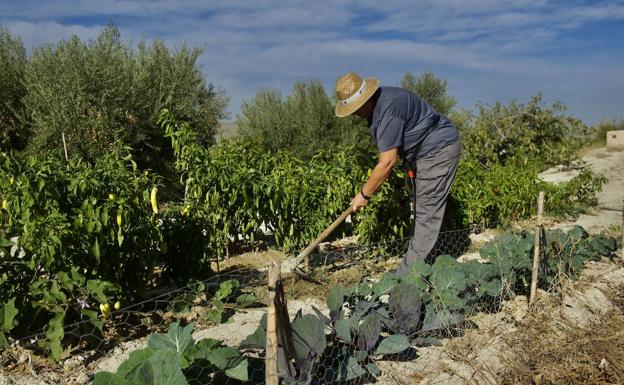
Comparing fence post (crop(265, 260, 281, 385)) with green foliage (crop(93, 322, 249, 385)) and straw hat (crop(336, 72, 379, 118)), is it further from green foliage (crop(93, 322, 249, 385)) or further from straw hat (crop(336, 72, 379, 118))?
straw hat (crop(336, 72, 379, 118))

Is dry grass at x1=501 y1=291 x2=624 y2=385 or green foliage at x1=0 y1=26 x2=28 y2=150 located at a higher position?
green foliage at x1=0 y1=26 x2=28 y2=150

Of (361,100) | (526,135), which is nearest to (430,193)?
(361,100)

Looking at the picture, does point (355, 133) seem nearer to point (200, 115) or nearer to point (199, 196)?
point (200, 115)

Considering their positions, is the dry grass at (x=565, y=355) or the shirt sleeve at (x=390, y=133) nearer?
the dry grass at (x=565, y=355)

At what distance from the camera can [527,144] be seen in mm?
9867

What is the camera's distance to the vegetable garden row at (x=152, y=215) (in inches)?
130

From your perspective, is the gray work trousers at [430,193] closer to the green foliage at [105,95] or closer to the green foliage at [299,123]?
the green foliage at [105,95]

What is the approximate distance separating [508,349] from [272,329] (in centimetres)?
181

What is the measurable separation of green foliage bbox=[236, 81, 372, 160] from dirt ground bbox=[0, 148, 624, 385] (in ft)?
27.1

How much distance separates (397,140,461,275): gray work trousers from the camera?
4578 mm

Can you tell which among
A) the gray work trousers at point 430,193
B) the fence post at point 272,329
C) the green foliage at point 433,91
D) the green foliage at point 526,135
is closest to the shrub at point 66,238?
the fence post at point 272,329

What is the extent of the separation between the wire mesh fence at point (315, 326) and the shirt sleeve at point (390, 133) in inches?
35.8

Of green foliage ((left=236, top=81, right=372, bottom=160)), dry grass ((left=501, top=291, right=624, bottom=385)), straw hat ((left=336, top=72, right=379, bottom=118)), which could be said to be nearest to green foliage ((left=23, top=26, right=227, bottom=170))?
green foliage ((left=236, top=81, right=372, bottom=160))

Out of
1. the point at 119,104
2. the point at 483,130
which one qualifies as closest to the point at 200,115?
the point at 119,104
